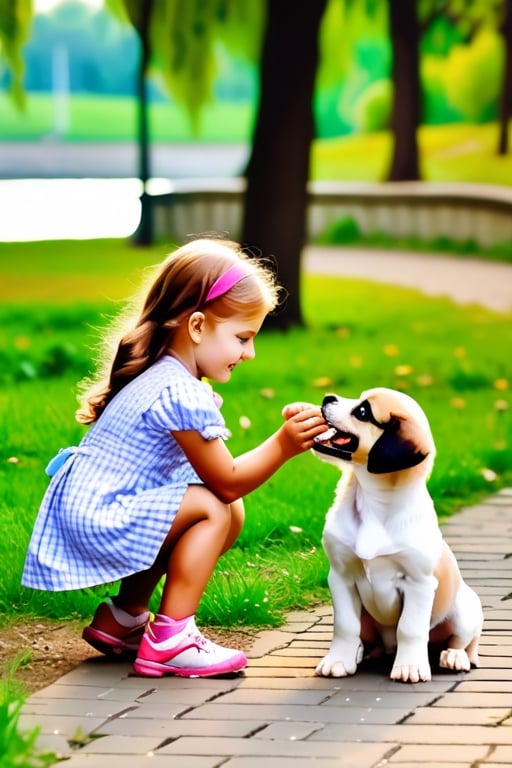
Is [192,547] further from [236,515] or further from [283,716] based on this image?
[283,716]

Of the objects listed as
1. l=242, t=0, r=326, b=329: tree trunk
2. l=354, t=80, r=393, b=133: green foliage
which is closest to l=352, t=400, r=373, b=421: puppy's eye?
l=242, t=0, r=326, b=329: tree trunk

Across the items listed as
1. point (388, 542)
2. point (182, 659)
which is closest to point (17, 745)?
point (182, 659)

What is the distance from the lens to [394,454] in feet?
12.6

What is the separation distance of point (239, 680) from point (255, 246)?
809 centimetres

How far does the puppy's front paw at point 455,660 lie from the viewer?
4055 mm

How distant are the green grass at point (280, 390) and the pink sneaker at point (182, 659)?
490mm

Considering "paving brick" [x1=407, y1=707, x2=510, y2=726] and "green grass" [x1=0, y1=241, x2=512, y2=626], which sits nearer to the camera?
"paving brick" [x1=407, y1=707, x2=510, y2=726]

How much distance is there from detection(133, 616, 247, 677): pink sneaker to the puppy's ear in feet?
2.30

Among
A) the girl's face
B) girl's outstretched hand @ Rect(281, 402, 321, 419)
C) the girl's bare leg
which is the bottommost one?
the girl's bare leg

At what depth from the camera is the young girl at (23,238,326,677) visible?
409 cm

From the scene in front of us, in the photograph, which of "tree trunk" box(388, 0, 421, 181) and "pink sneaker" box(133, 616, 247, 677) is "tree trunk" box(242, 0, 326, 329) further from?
"pink sneaker" box(133, 616, 247, 677)

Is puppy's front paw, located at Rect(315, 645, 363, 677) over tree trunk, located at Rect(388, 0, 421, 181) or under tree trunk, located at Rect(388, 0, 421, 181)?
under

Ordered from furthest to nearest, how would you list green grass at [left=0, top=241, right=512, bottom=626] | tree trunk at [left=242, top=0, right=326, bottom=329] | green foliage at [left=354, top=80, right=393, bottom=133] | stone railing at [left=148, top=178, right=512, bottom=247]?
green foliage at [left=354, top=80, right=393, bottom=133], stone railing at [left=148, top=178, right=512, bottom=247], tree trunk at [left=242, top=0, right=326, bottom=329], green grass at [left=0, top=241, right=512, bottom=626]

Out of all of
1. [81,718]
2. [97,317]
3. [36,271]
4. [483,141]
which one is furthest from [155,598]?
[483,141]
